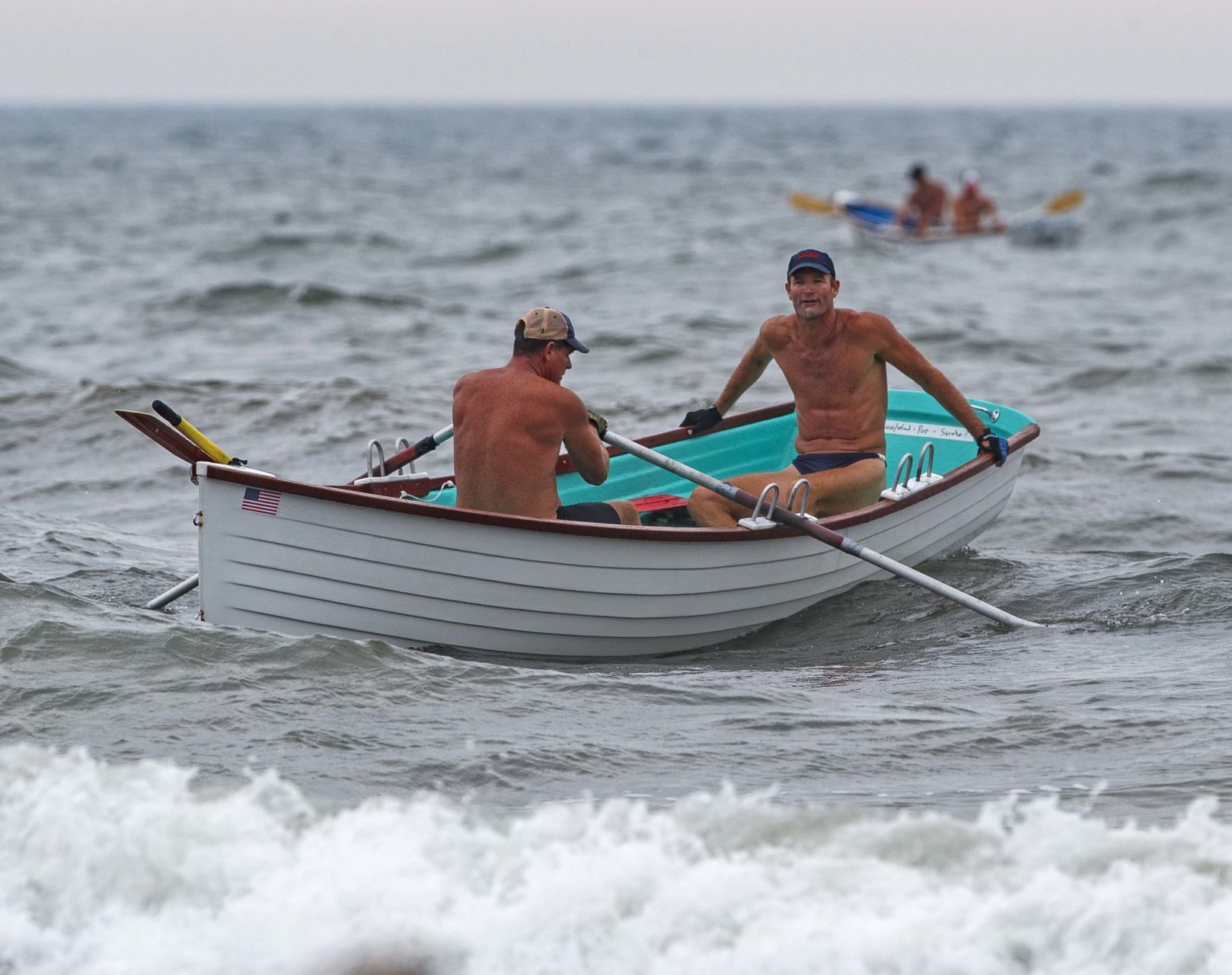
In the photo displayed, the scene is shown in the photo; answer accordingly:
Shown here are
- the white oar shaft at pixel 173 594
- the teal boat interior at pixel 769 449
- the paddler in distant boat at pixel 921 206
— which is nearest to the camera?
the white oar shaft at pixel 173 594

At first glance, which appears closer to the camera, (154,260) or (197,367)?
(197,367)

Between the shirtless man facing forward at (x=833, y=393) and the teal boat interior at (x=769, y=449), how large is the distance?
3.09 ft

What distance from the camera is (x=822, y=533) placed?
718 cm

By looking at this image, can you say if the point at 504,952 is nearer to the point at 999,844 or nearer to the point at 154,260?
the point at 999,844

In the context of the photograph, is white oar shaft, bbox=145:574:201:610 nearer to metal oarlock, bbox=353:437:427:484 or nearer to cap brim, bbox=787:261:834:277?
metal oarlock, bbox=353:437:427:484

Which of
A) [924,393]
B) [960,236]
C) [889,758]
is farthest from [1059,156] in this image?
[889,758]

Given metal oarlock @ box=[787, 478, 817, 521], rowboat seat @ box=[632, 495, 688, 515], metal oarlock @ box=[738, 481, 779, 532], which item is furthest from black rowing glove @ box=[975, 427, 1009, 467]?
rowboat seat @ box=[632, 495, 688, 515]

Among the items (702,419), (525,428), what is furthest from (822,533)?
(702,419)

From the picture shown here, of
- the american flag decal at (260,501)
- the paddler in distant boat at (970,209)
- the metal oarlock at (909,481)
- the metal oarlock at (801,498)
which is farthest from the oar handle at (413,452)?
the paddler in distant boat at (970,209)

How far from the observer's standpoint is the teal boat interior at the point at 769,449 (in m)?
8.91

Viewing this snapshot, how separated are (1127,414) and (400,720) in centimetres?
999

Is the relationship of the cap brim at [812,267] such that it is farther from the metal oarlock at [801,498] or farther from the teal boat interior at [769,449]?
the teal boat interior at [769,449]

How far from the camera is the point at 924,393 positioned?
1012 centimetres

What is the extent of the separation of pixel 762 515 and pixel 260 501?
241cm
